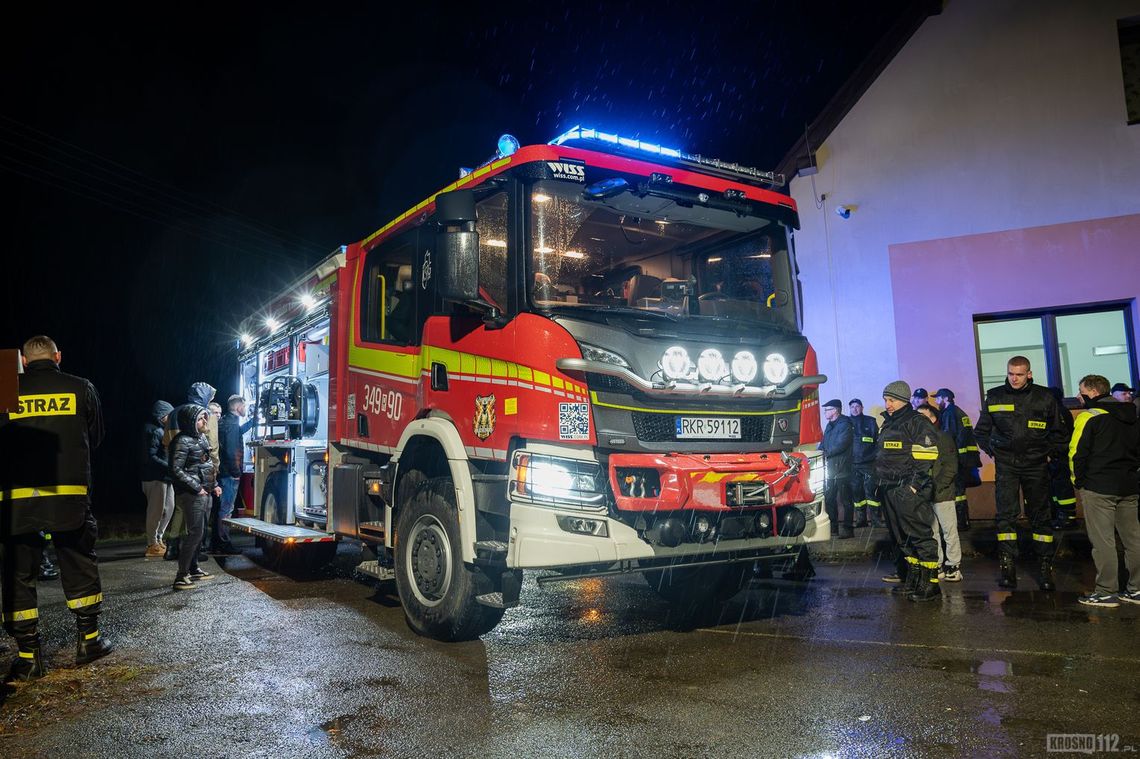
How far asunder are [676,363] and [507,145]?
1.98 m

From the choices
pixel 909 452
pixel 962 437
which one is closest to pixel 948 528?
pixel 909 452

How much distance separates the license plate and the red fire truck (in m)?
0.01

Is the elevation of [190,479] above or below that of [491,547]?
above

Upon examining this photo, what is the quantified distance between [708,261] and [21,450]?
15.1ft

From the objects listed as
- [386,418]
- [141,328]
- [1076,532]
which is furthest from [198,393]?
[141,328]

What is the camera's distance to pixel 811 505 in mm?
5082

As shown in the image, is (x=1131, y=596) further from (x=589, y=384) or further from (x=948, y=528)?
(x=589, y=384)

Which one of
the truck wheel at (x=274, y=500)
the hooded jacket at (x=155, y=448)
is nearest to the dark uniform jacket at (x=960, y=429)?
the truck wheel at (x=274, y=500)

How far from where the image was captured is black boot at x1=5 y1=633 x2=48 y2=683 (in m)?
4.40

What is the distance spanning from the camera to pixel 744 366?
4.95m

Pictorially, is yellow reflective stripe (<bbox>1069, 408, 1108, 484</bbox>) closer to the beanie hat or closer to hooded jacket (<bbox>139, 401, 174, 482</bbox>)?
the beanie hat

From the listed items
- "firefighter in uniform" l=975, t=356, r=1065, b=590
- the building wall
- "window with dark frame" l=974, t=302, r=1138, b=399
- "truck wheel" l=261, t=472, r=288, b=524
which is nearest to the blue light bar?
"firefighter in uniform" l=975, t=356, r=1065, b=590

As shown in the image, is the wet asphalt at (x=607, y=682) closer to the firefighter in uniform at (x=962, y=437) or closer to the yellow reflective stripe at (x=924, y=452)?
the yellow reflective stripe at (x=924, y=452)

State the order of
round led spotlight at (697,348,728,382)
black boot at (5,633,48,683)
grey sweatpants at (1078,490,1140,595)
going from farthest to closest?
grey sweatpants at (1078,490,1140,595) < round led spotlight at (697,348,728,382) < black boot at (5,633,48,683)
